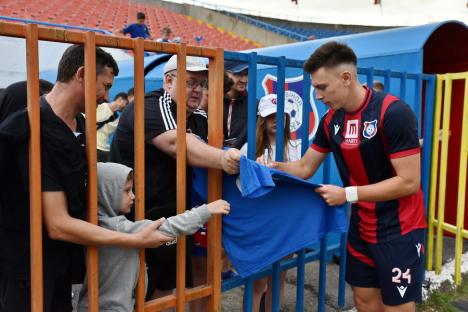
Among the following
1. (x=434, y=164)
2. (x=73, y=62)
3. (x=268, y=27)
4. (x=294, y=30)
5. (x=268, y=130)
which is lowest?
(x=434, y=164)

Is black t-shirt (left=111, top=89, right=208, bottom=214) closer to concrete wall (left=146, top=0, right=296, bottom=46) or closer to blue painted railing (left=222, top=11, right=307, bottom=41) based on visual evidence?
concrete wall (left=146, top=0, right=296, bottom=46)

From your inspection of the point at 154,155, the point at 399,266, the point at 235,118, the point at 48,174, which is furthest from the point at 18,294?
the point at 235,118

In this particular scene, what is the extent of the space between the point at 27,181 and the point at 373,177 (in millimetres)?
1714

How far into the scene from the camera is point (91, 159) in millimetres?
1802

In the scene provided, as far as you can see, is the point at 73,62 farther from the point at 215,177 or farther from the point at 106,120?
the point at 106,120

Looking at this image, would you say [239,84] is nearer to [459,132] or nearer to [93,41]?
[93,41]

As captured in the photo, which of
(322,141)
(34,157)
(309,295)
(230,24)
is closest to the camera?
(34,157)

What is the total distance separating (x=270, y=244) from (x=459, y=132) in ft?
11.7

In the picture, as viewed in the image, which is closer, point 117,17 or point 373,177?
point 373,177

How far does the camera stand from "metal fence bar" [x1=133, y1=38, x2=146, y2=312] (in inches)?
75.8

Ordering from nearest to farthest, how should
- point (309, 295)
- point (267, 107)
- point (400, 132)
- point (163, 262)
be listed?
point (400, 132)
point (163, 262)
point (267, 107)
point (309, 295)

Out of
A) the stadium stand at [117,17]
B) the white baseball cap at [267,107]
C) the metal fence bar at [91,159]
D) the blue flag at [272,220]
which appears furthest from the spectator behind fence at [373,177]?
the stadium stand at [117,17]

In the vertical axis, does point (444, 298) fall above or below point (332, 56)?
below

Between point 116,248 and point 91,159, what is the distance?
414mm
